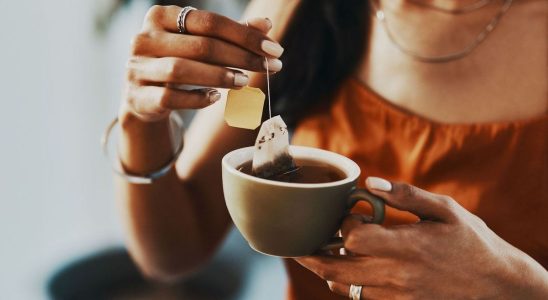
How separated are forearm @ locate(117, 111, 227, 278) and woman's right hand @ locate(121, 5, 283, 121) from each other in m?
0.21

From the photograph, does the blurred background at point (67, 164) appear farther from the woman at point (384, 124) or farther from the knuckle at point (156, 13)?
the knuckle at point (156, 13)

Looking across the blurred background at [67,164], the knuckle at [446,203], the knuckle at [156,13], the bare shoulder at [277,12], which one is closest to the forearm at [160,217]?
the knuckle at [156,13]

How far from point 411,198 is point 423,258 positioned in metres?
0.08

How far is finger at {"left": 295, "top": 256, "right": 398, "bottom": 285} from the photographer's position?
1.97ft

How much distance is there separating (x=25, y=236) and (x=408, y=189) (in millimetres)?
1814

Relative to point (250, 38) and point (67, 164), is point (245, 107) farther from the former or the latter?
point (67, 164)

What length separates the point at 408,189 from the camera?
552 millimetres

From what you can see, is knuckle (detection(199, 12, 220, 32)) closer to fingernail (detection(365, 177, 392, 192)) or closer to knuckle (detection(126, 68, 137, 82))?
knuckle (detection(126, 68, 137, 82))

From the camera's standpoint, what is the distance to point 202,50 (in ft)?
2.09

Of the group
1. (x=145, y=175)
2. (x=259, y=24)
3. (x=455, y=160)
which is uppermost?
(x=259, y=24)

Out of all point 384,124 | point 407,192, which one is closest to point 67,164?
point 384,124

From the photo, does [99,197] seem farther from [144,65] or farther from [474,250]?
[474,250]

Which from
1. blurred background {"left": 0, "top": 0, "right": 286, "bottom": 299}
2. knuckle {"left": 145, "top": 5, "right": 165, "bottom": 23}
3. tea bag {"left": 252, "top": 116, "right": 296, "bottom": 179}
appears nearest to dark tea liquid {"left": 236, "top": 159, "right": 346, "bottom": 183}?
tea bag {"left": 252, "top": 116, "right": 296, "bottom": 179}

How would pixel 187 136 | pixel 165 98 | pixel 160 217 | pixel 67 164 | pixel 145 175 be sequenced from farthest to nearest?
pixel 67 164
pixel 187 136
pixel 160 217
pixel 145 175
pixel 165 98
